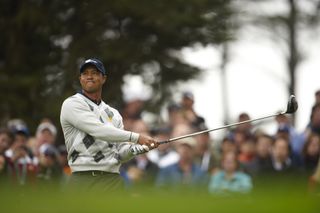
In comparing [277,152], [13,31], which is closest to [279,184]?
[277,152]

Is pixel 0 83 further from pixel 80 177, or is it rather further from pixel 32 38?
pixel 80 177

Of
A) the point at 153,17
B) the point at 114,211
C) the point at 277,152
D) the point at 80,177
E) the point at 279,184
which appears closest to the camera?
the point at 114,211

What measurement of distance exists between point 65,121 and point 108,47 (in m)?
10.6

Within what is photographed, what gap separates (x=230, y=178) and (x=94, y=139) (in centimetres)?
391

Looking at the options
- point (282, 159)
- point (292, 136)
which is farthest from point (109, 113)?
point (292, 136)

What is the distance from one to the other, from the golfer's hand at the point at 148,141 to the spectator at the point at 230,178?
3.36 meters

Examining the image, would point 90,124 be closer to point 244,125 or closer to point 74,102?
point 74,102

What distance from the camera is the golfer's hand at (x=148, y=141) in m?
9.48

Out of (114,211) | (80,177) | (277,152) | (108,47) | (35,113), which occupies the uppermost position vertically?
(108,47)

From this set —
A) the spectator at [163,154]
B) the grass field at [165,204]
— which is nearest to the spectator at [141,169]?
the spectator at [163,154]

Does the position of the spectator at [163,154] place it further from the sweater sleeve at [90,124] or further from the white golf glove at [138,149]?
the sweater sleeve at [90,124]

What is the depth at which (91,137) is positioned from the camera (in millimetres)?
9516

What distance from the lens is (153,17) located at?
1934 centimetres

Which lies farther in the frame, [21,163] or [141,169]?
[141,169]
